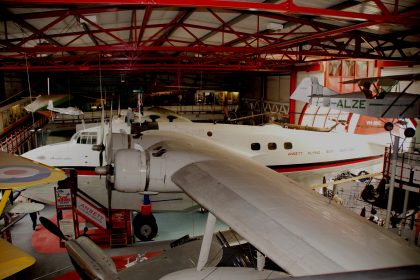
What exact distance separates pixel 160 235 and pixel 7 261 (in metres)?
6.28

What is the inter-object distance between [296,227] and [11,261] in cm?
412

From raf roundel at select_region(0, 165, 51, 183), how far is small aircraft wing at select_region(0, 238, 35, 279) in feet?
3.90

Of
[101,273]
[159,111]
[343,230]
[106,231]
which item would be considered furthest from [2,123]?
[343,230]

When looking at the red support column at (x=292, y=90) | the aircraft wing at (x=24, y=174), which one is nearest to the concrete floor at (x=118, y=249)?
the aircraft wing at (x=24, y=174)

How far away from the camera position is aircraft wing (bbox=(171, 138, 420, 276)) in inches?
123

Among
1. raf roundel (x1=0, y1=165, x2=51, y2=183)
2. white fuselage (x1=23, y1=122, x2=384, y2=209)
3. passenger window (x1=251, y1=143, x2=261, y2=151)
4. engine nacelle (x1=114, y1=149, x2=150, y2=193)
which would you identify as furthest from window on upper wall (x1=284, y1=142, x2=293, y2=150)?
raf roundel (x1=0, y1=165, x2=51, y2=183)

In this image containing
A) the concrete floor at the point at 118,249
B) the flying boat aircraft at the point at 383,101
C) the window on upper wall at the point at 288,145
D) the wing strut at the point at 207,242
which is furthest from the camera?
the window on upper wall at the point at 288,145

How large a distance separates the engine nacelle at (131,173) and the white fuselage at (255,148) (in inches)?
87.3

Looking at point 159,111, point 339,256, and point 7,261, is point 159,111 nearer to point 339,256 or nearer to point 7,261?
point 7,261

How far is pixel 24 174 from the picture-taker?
482 cm

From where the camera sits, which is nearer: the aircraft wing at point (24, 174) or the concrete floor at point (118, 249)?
the aircraft wing at point (24, 174)

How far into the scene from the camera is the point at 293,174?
39.6 feet

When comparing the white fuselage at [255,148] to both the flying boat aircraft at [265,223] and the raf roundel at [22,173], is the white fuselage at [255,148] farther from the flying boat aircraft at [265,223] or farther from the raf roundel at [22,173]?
the raf roundel at [22,173]

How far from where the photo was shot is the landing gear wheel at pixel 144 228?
392 inches
